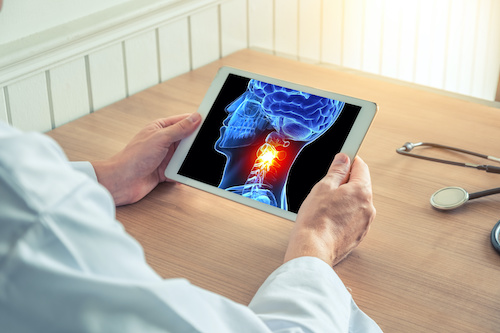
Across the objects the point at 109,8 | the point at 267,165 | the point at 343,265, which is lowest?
the point at 343,265

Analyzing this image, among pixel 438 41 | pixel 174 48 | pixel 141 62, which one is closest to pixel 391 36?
pixel 438 41

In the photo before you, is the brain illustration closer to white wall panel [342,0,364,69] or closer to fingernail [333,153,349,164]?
fingernail [333,153,349,164]

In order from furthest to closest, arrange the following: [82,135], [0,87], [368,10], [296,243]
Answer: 1. [368,10]
2. [82,135]
3. [0,87]
4. [296,243]

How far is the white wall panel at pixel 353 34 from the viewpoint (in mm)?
2178

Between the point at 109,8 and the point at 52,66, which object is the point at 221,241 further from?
the point at 109,8

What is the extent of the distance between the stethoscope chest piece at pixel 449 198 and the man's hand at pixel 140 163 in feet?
1.50

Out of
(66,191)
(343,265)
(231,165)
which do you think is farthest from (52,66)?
(66,191)

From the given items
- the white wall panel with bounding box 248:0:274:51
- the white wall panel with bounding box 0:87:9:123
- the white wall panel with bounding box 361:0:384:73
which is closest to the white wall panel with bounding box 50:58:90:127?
the white wall panel with bounding box 0:87:9:123

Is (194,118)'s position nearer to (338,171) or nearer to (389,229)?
(338,171)

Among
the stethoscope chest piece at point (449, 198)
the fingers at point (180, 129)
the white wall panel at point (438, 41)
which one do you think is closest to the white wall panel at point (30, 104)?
the fingers at point (180, 129)

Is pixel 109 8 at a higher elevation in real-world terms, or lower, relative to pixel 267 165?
higher

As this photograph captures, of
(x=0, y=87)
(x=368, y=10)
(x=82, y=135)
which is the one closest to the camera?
(x=0, y=87)

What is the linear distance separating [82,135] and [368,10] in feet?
4.21

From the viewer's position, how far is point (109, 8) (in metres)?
1.40
